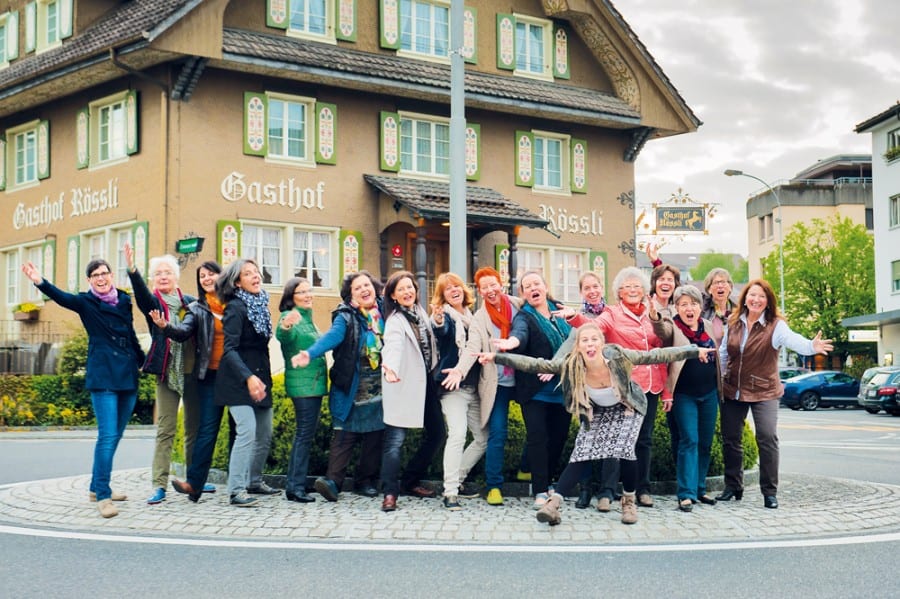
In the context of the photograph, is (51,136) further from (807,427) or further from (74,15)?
(807,427)

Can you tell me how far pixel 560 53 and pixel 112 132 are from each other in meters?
11.8

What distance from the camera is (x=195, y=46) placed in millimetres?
22969

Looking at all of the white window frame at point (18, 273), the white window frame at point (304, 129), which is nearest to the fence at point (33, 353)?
→ the white window frame at point (18, 273)

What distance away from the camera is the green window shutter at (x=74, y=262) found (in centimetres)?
A: 2639

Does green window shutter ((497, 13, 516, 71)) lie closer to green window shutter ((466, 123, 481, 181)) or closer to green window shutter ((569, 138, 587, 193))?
green window shutter ((466, 123, 481, 181))

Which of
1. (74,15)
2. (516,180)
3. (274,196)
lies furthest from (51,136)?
(516,180)

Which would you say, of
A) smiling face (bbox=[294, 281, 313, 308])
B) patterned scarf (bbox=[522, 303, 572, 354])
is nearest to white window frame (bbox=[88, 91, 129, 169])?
smiling face (bbox=[294, 281, 313, 308])

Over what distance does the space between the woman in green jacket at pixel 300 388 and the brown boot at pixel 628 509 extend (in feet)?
8.33

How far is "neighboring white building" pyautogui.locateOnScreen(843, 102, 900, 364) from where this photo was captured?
4731 centimetres

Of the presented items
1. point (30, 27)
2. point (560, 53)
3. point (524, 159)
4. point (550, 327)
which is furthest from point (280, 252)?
point (550, 327)

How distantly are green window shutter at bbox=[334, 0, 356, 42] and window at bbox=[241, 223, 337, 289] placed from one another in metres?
4.50

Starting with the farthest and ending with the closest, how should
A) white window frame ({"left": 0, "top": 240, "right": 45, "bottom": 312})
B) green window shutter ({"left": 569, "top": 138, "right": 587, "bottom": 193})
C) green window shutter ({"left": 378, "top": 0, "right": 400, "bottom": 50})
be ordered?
green window shutter ({"left": 569, "top": 138, "right": 587, "bottom": 193}), white window frame ({"left": 0, "top": 240, "right": 45, "bottom": 312}), green window shutter ({"left": 378, "top": 0, "right": 400, "bottom": 50})

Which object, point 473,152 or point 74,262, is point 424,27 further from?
point 74,262

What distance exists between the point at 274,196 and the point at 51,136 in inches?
253
